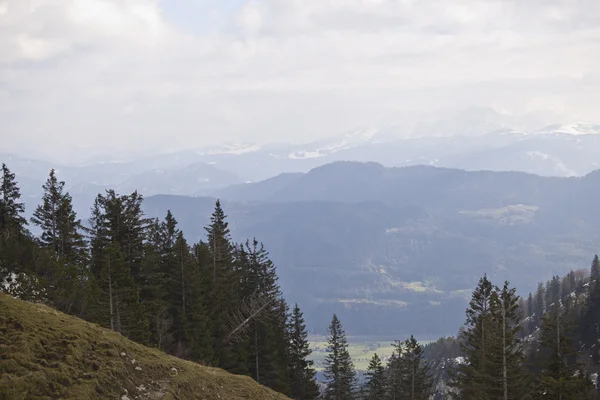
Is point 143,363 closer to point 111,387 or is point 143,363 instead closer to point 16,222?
point 111,387

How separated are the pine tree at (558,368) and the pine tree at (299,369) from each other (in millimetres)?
27984

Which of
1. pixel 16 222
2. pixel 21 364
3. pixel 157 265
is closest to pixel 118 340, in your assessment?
pixel 21 364

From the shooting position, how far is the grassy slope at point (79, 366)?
54.0 feet

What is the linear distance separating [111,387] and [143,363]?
8.48ft

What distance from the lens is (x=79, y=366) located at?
59.7 feet

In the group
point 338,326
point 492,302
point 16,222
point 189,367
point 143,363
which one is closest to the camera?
point 143,363

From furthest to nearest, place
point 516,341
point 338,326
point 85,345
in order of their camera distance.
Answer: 1. point 338,326
2. point 516,341
3. point 85,345

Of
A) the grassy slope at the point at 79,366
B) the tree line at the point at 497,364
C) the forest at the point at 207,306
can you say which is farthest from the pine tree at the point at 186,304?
the grassy slope at the point at 79,366

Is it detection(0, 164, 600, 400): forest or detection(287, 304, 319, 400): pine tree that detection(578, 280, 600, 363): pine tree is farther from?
detection(287, 304, 319, 400): pine tree

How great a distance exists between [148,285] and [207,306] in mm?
7737

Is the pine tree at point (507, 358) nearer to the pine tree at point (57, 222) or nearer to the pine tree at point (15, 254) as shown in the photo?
the pine tree at point (15, 254)

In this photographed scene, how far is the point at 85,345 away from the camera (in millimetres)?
19500

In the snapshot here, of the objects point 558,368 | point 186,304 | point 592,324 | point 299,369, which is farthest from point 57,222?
point 592,324

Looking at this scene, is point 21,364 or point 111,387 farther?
point 111,387
